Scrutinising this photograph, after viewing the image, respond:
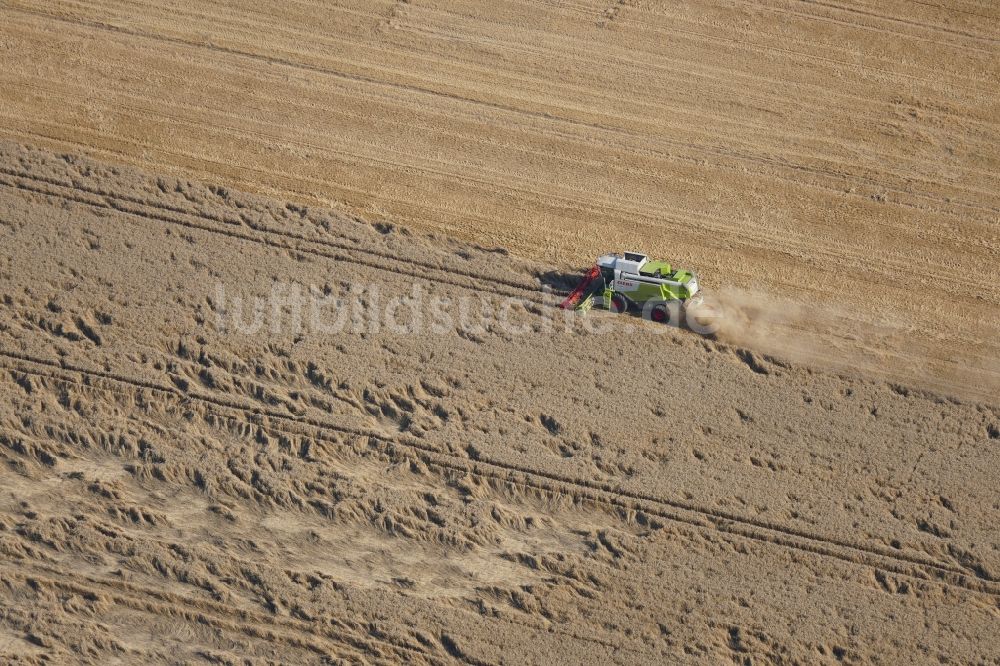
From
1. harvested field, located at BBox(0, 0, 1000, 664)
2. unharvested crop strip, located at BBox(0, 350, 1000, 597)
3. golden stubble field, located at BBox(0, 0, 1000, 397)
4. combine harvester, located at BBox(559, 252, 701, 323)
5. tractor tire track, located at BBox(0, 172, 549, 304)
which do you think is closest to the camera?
harvested field, located at BBox(0, 0, 1000, 664)

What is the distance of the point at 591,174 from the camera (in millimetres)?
A: 18656

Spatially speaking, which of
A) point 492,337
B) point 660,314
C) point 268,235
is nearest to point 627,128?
point 660,314

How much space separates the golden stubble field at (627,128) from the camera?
1745cm

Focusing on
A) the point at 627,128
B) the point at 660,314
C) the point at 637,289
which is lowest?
the point at 660,314

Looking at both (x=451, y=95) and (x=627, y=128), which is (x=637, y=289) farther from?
(x=451, y=95)

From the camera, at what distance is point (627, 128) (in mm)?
19406

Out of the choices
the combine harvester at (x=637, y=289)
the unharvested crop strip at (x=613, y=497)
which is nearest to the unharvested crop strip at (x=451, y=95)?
the combine harvester at (x=637, y=289)

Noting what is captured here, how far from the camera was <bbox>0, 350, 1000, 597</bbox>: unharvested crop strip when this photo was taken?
46.5ft

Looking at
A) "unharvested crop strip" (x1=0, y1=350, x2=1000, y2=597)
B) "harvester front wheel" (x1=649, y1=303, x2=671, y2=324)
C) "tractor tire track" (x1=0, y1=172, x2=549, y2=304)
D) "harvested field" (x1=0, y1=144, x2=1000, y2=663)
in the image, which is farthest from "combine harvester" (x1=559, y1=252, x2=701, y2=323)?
"unharvested crop strip" (x1=0, y1=350, x2=1000, y2=597)

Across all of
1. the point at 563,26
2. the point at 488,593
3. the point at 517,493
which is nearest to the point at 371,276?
the point at 517,493

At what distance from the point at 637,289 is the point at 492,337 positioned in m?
1.99

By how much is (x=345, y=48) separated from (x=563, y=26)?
3707 millimetres

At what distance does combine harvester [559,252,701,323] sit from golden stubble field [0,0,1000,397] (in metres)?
0.81

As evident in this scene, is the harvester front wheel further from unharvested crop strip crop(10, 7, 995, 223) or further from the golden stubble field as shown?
unharvested crop strip crop(10, 7, 995, 223)
